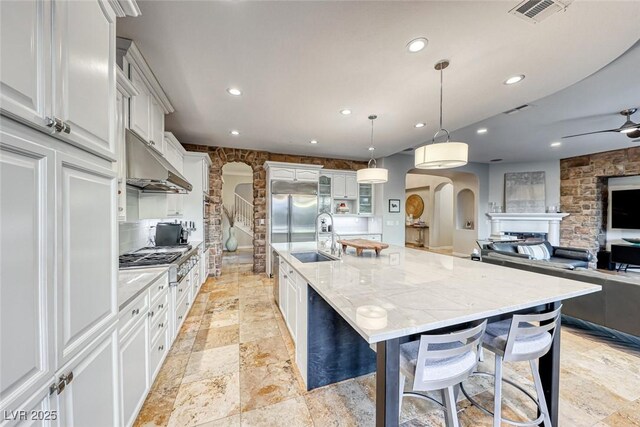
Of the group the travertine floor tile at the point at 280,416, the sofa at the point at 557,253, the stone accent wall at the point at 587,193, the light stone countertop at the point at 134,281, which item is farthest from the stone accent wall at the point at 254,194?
the stone accent wall at the point at 587,193

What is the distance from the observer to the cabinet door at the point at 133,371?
138 centimetres

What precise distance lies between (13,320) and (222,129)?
3.88 m

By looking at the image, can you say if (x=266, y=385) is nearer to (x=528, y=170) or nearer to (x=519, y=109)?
(x=519, y=109)

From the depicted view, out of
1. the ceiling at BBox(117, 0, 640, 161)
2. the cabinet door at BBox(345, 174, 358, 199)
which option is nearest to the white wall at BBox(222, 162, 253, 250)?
the cabinet door at BBox(345, 174, 358, 199)

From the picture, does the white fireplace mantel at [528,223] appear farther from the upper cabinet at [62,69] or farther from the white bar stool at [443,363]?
the upper cabinet at [62,69]

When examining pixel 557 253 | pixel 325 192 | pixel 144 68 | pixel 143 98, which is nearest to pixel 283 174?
pixel 325 192

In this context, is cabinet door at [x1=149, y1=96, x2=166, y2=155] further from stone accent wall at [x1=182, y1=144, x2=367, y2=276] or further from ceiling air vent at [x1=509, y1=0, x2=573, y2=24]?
ceiling air vent at [x1=509, y1=0, x2=573, y2=24]

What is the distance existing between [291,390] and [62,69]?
7.41 feet

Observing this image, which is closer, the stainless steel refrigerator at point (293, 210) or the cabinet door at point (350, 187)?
the stainless steel refrigerator at point (293, 210)

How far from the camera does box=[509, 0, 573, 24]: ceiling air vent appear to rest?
5.04ft

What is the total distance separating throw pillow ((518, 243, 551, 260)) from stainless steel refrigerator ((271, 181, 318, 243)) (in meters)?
4.08

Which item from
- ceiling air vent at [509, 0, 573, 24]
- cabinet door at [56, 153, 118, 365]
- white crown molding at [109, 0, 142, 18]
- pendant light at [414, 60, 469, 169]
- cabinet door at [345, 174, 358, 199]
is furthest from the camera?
cabinet door at [345, 174, 358, 199]

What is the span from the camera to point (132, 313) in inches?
58.4

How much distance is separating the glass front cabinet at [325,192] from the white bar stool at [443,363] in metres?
4.70
